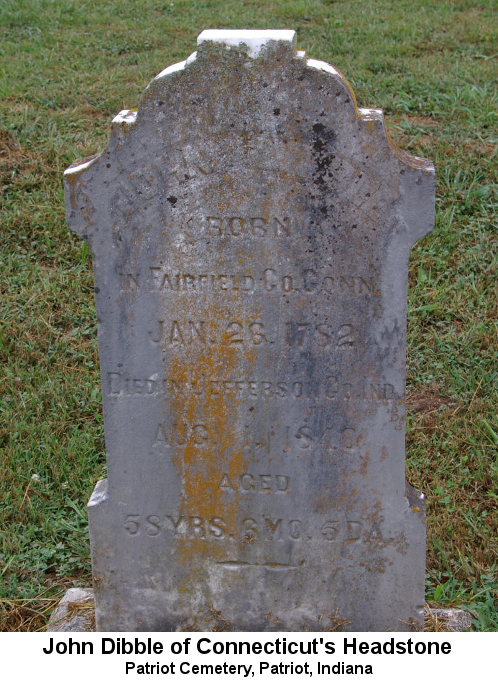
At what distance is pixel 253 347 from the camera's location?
9.14 ft

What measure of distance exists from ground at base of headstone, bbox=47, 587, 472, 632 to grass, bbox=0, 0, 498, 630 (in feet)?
0.30

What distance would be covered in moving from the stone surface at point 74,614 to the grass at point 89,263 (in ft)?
0.40

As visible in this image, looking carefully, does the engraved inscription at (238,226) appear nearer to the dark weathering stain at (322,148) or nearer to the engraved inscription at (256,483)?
the dark weathering stain at (322,148)

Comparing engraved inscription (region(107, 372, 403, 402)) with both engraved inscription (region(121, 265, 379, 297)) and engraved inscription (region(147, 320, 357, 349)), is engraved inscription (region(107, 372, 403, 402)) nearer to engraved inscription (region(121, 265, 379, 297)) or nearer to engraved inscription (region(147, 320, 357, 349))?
engraved inscription (region(147, 320, 357, 349))

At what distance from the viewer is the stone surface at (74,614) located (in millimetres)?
3285

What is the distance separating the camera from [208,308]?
9.02ft

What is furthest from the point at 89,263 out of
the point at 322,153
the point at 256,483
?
the point at 322,153

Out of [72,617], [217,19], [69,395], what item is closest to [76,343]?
[69,395]

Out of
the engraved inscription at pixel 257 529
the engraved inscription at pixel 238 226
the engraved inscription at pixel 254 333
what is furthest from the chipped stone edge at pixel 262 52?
the engraved inscription at pixel 257 529

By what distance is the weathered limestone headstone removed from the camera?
8.38 feet

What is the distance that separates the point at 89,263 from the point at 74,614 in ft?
9.89

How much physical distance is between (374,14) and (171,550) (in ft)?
24.8

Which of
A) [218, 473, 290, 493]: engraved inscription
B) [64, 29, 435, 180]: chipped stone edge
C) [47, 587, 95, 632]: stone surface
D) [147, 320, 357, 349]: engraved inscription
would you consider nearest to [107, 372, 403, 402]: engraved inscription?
[147, 320, 357, 349]: engraved inscription

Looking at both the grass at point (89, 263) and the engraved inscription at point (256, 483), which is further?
the grass at point (89, 263)
